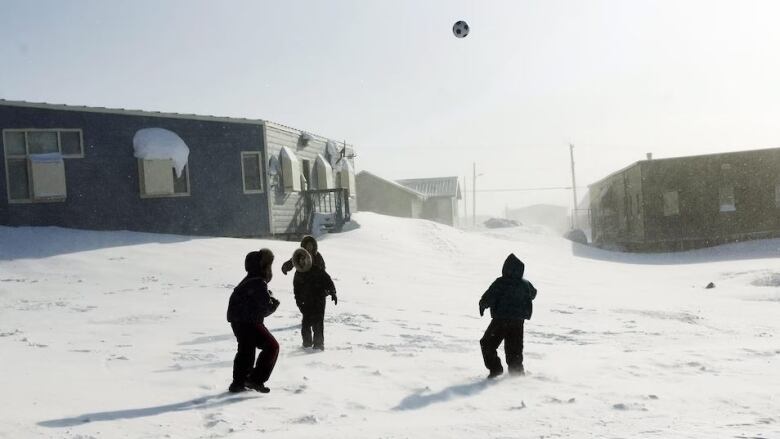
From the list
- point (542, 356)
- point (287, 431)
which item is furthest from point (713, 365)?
point (287, 431)

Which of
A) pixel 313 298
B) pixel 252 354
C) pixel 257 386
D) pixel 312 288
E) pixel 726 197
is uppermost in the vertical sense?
pixel 726 197

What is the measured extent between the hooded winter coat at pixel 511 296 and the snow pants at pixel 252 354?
234cm

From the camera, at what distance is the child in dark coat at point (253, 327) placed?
6316 mm

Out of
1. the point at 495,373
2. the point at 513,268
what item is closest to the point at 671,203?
the point at 513,268

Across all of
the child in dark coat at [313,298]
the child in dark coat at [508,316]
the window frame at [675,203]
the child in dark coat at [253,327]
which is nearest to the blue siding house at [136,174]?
the child in dark coat at [313,298]

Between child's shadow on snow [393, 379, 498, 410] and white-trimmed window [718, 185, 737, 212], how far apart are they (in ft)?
96.7

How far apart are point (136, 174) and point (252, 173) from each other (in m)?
3.60

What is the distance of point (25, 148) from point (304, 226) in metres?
9.42

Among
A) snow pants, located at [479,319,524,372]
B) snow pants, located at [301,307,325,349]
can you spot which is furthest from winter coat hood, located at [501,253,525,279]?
snow pants, located at [301,307,325,349]

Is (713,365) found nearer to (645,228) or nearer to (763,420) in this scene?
(763,420)

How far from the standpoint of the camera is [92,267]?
51.8 feet

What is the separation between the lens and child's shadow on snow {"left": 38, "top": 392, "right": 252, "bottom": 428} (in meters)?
5.20

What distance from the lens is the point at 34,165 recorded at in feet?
65.2

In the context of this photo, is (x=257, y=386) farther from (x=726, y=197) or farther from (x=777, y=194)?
(x=777, y=194)
